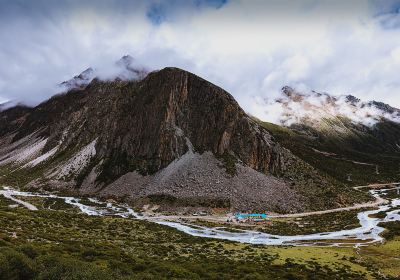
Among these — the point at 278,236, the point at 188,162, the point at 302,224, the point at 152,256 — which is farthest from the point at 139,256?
the point at 188,162

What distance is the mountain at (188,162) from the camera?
5221 inches

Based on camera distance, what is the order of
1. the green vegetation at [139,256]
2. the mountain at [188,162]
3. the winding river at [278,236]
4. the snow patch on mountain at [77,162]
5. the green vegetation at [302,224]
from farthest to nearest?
1. the snow patch on mountain at [77,162]
2. the mountain at [188,162]
3. the green vegetation at [302,224]
4. the winding river at [278,236]
5. the green vegetation at [139,256]

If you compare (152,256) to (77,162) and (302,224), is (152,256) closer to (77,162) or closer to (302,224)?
(302,224)

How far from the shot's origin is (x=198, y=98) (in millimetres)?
165500

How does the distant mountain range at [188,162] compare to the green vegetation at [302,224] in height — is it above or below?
above

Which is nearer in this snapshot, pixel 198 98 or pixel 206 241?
pixel 206 241

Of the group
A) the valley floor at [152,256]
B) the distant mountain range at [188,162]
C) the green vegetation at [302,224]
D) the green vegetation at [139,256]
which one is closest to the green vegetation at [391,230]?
the valley floor at [152,256]

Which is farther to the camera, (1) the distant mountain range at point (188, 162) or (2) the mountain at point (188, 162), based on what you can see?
(2) the mountain at point (188, 162)

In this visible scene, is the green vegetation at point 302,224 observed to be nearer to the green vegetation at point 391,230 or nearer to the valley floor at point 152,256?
the green vegetation at point 391,230

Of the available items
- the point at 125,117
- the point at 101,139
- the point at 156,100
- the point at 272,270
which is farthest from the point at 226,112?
the point at 272,270

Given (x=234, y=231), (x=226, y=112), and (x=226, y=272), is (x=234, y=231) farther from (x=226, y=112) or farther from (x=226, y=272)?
(x=226, y=112)

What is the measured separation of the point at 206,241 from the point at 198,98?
96.1m

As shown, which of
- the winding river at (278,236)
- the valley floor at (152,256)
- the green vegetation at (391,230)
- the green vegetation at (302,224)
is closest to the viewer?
the valley floor at (152,256)

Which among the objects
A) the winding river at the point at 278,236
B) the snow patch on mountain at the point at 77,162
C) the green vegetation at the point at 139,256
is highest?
the snow patch on mountain at the point at 77,162
